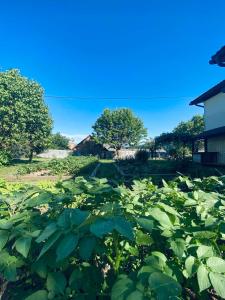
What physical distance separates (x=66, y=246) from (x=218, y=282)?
23.3 inches

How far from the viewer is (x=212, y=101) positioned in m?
23.3

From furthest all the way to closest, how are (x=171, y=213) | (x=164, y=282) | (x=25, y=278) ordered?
(x=25, y=278)
(x=171, y=213)
(x=164, y=282)

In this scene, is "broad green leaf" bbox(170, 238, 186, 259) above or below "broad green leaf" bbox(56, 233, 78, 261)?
below

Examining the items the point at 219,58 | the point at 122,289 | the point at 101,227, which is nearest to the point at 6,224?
the point at 101,227

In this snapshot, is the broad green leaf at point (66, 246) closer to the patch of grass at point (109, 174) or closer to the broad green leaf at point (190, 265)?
the broad green leaf at point (190, 265)

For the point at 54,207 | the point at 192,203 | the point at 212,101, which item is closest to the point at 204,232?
the point at 192,203

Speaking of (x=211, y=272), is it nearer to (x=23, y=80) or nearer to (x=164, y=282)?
(x=164, y=282)

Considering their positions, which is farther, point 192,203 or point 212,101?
point 212,101

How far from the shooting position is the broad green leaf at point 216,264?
116 centimetres

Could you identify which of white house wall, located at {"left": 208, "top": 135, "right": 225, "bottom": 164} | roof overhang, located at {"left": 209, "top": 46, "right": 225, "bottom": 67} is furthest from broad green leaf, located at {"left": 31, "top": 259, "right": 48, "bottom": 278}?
white house wall, located at {"left": 208, "top": 135, "right": 225, "bottom": 164}

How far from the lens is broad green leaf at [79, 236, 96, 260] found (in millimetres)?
1127

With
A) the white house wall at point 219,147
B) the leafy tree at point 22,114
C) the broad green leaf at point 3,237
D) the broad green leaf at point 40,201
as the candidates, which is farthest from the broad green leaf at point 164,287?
the leafy tree at point 22,114

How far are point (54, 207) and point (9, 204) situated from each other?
305 millimetres

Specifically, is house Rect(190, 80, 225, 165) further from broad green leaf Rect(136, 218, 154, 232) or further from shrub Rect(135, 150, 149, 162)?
broad green leaf Rect(136, 218, 154, 232)
